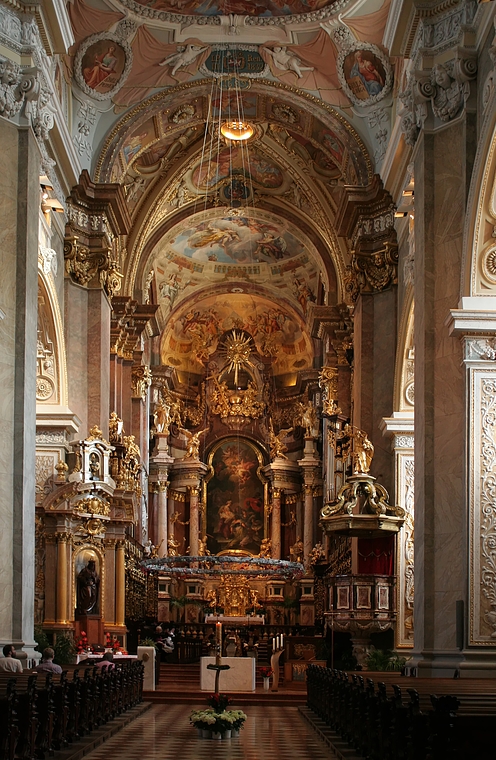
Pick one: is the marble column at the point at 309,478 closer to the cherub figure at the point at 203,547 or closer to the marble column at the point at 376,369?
the cherub figure at the point at 203,547

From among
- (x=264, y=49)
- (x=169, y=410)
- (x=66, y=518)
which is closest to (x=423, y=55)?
(x=264, y=49)

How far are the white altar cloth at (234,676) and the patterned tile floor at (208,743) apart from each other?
14.3ft

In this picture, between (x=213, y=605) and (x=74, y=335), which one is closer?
(x=74, y=335)

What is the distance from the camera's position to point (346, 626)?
20078 millimetres

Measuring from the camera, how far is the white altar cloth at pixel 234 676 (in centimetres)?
2114

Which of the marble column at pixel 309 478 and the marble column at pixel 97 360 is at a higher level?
the marble column at pixel 97 360

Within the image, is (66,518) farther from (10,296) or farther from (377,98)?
(377,98)

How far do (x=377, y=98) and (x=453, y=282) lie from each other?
324 inches

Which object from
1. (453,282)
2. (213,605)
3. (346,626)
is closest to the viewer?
(453,282)

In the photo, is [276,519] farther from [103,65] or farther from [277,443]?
[103,65]

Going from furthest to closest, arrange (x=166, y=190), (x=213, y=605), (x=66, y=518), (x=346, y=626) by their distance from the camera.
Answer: (x=213, y=605) → (x=166, y=190) → (x=66, y=518) → (x=346, y=626)

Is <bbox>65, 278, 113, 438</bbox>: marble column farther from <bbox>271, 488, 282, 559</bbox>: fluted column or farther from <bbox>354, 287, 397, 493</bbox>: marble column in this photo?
<bbox>271, 488, 282, 559</bbox>: fluted column

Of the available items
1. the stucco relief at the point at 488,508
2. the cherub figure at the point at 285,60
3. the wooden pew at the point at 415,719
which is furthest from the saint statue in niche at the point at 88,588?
the stucco relief at the point at 488,508

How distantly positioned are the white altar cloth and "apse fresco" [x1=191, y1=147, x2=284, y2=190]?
1202 cm
